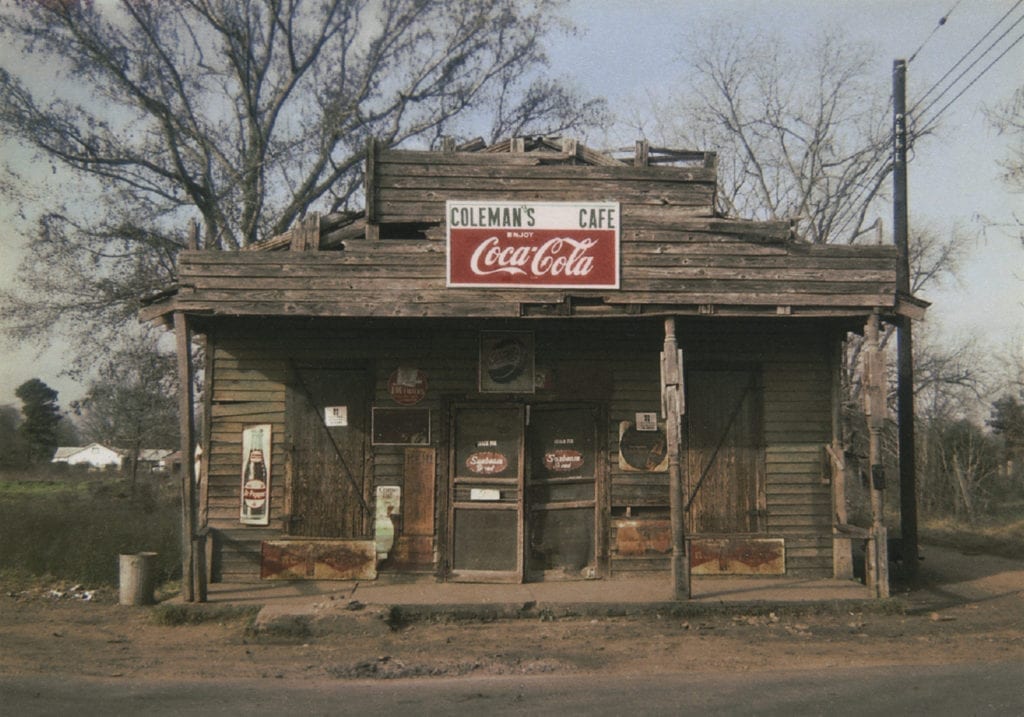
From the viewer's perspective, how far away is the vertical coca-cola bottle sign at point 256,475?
486 inches

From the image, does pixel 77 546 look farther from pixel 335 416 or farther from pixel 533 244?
pixel 533 244

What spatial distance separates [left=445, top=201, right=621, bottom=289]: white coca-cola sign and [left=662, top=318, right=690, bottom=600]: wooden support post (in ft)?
3.95

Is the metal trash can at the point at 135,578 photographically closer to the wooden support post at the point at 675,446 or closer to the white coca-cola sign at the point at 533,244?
the white coca-cola sign at the point at 533,244

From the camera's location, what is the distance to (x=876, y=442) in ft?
37.6

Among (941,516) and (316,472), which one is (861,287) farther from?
(941,516)

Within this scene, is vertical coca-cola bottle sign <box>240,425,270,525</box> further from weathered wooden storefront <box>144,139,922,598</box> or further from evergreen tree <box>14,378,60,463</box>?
evergreen tree <box>14,378,60,463</box>

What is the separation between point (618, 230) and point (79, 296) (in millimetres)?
19038

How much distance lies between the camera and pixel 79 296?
2541 cm

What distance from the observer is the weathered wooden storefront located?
11.6 m

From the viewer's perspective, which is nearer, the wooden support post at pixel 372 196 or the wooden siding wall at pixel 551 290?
the wooden siding wall at pixel 551 290

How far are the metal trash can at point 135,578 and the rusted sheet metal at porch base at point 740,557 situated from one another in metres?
7.11

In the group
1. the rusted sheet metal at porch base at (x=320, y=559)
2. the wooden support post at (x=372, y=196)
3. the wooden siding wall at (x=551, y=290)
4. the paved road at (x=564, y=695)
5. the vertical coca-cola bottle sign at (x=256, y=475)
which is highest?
the wooden support post at (x=372, y=196)

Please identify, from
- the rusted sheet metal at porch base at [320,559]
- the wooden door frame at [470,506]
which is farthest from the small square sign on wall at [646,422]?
the rusted sheet metal at porch base at [320,559]

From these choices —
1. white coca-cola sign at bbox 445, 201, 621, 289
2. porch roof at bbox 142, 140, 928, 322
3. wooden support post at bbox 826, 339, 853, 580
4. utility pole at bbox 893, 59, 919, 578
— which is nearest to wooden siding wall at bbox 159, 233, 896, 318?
porch roof at bbox 142, 140, 928, 322
